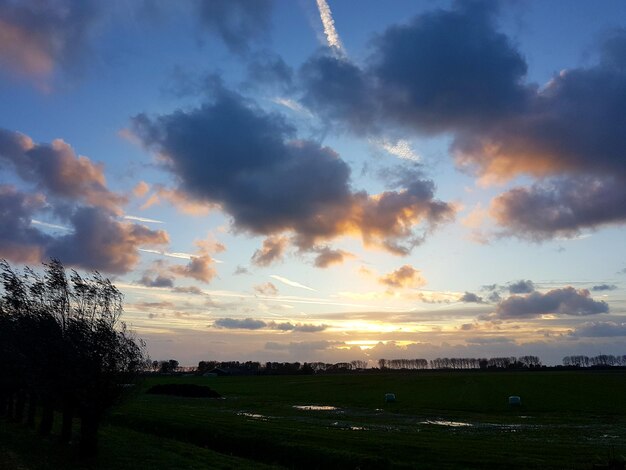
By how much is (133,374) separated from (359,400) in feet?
214

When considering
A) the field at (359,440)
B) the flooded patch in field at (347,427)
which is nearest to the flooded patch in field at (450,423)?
the field at (359,440)

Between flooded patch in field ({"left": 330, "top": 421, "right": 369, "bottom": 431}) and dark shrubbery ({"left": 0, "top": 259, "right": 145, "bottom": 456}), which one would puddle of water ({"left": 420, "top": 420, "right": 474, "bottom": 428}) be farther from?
dark shrubbery ({"left": 0, "top": 259, "right": 145, "bottom": 456})

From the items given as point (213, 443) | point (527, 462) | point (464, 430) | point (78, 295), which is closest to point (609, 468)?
point (527, 462)

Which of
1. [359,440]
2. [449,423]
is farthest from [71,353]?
[449,423]

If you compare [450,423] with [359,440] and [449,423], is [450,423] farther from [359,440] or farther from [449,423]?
[359,440]

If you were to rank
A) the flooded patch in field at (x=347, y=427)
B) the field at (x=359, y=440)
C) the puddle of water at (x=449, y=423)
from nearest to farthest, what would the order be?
1. the field at (x=359, y=440)
2. the flooded patch in field at (x=347, y=427)
3. the puddle of water at (x=449, y=423)

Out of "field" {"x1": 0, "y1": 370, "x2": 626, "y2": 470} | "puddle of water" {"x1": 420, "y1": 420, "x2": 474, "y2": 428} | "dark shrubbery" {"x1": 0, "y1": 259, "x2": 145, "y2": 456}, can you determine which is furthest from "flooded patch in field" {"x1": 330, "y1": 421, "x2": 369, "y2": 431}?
"dark shrubbery" {"x1": 0, "y1": 259, "x2": 145, "y2": 456}

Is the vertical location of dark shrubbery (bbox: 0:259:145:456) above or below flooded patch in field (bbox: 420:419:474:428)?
above

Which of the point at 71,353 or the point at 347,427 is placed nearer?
the point at 71,353

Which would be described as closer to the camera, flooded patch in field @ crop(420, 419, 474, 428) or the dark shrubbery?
the dark shrubbery

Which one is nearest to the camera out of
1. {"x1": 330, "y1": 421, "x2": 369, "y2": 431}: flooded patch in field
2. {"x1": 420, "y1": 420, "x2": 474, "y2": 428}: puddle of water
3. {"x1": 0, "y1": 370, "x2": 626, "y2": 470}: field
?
{"x1": 0, "y1": 370, "x2": 626, "y2": 470}: field

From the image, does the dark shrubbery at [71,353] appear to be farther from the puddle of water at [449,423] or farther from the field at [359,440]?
the puddle of water at [449,423]

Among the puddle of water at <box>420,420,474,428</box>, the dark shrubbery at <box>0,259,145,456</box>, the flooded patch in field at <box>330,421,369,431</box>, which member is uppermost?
the dark shrubbery at <box>0,259,145,456</box>

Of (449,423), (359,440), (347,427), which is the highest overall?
(359,440)
